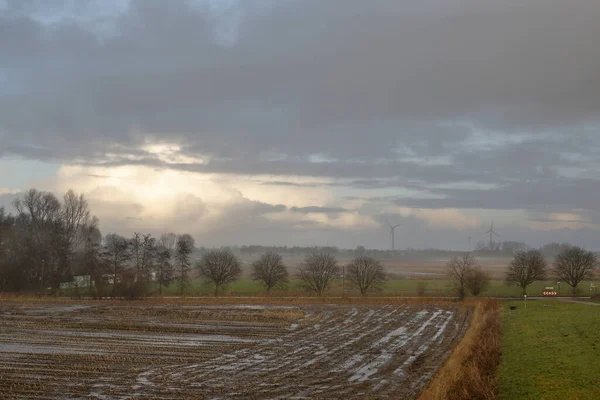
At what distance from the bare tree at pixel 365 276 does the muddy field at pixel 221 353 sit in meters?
29.3

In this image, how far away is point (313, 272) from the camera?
3728 inches

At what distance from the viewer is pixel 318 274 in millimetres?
94062

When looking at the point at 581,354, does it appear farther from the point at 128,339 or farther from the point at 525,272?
the point at 525,272

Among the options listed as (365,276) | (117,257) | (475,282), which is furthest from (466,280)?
(117,257)

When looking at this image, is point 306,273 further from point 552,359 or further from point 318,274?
point 552,359

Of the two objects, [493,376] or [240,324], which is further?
[240,324]

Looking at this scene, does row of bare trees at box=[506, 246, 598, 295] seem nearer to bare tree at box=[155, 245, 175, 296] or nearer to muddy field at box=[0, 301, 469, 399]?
muddy field at box=[0, 301, 469, 399]

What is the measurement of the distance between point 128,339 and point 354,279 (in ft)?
186

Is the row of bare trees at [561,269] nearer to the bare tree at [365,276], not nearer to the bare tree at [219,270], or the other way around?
the bare tree at [365,276]

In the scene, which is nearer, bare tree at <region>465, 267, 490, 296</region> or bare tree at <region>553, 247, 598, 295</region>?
bare tree at <region>465, 267, 490, 296</region>

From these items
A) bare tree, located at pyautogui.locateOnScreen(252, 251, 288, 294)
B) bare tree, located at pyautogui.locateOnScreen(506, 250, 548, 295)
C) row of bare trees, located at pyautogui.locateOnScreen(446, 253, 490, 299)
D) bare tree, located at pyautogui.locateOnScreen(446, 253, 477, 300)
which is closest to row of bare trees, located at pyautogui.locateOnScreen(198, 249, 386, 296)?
bare tree, located at pyautogui.locateOnScreen(252, 251, 288, 294)

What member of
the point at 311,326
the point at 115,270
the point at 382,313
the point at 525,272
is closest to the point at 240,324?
the point at 311,326

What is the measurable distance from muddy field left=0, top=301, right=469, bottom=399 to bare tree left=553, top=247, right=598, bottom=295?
4169cm

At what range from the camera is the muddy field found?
24.1 meters
